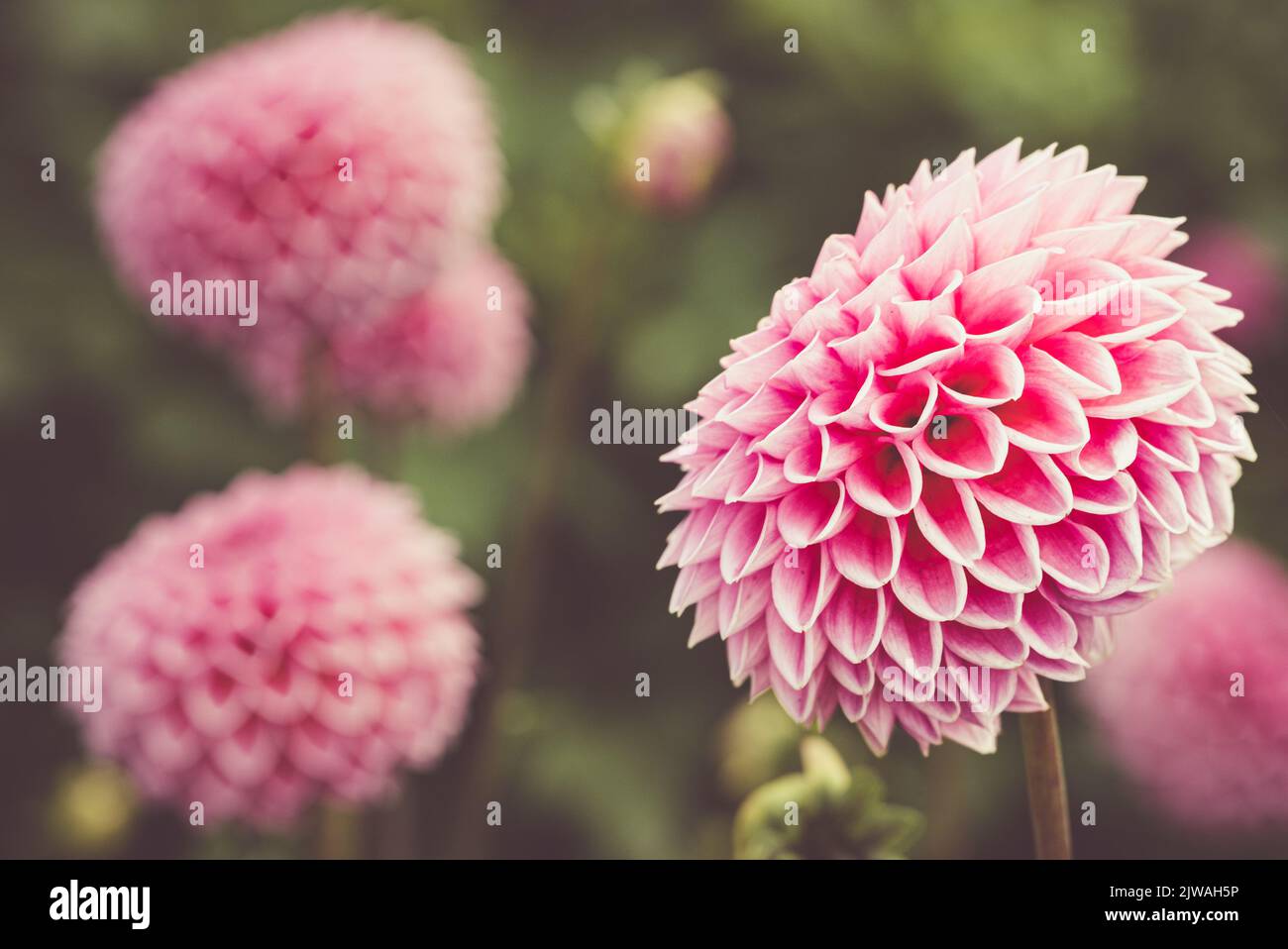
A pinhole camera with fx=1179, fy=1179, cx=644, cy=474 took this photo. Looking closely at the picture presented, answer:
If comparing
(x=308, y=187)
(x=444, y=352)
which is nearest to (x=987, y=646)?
(x=308, y=187)

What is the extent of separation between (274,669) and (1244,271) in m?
1.06

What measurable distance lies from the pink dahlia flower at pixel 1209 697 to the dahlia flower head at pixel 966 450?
0.51 m

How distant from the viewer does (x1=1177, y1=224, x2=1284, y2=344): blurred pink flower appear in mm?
1216

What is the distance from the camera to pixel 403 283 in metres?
0.98

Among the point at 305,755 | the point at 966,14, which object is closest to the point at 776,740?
the point at 305,755

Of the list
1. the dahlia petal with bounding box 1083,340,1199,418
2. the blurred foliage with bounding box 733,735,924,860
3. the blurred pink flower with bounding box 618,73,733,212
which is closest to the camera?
the dahlia petal with bounding box 1083,340,1199,418

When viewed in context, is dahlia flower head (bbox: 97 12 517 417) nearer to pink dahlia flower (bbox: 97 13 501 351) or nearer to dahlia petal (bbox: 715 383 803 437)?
pink dahlia flower (bbox: 97 13 501 351)

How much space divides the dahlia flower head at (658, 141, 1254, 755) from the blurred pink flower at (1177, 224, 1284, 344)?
82cm

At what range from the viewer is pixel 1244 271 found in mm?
1261

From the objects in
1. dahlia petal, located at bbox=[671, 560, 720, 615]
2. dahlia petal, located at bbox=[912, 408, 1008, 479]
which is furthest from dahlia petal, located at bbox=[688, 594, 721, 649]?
dahlia petal, located at bbox=[912, 408, 1008, 479]

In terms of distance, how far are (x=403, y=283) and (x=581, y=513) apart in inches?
23.8

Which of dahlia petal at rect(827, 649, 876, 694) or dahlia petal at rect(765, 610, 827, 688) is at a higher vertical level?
dahlia petal at rect(765, 610, 827, 688)

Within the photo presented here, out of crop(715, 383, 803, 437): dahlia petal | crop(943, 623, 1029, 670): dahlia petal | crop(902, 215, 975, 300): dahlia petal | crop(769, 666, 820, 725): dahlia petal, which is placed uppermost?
crop(902, 215, 975, 300): dahlia petal

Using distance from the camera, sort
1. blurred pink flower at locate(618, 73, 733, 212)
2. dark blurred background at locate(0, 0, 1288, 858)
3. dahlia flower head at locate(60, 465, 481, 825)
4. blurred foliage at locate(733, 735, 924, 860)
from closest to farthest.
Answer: blurred foliage at locate(733, 735, 924, 860)
dahlia flower head at locate(60, 465, 481, 825)
blurred pink flower at locate(618, 73, 733, 212)
dark blurred background at locate(0, 0, 1288, 858)
